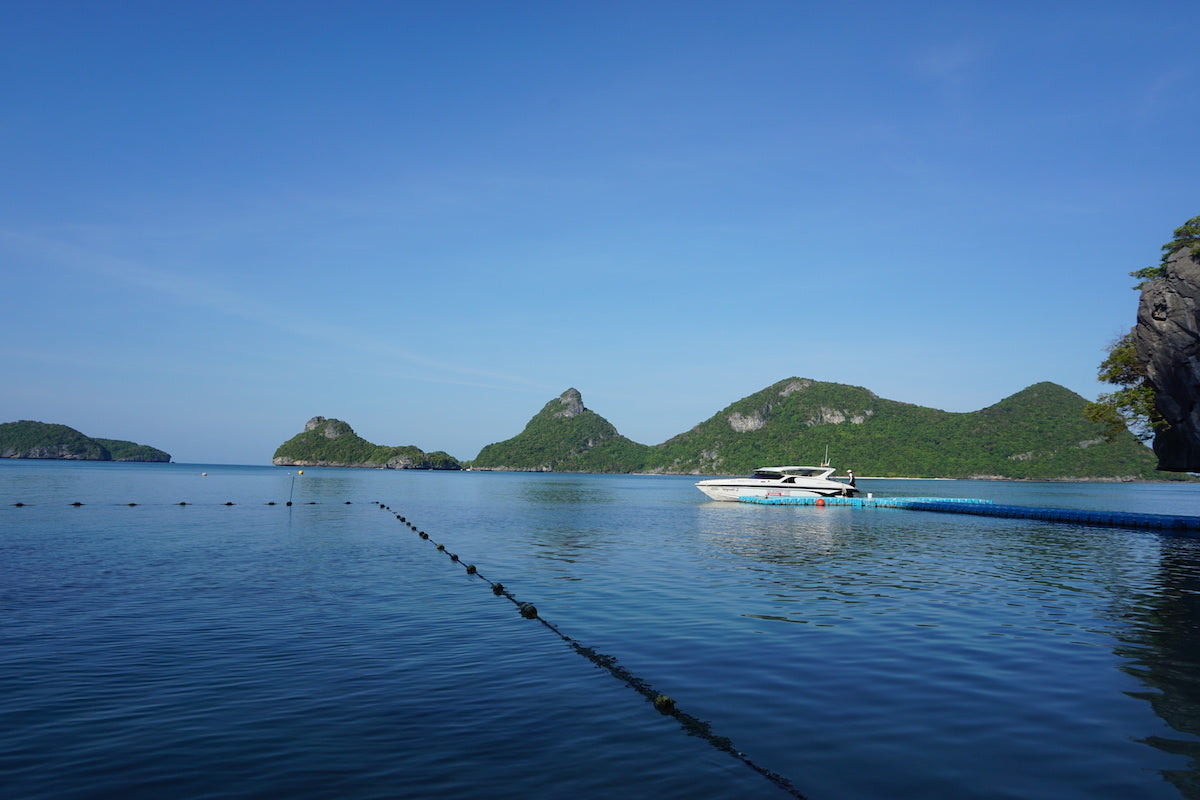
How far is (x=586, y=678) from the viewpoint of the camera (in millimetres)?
11359

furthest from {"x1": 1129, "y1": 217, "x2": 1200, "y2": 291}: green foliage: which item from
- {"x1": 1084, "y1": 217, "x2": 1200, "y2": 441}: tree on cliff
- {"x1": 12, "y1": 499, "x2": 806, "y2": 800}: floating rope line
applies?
{"x1": 12, "y1": 499, "x2": 806, "y2": 800}: floating rope line

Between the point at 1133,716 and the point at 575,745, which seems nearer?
the point at 575,745

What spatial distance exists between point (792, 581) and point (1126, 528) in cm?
3707

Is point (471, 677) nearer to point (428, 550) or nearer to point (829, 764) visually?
point (829, 764)

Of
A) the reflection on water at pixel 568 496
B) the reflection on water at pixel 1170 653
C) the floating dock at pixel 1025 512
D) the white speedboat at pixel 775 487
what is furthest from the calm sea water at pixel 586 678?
the white speedboat at pixel 775 487

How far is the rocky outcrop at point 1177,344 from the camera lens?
125 feet

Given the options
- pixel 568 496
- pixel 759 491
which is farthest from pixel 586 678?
pixel 568 496

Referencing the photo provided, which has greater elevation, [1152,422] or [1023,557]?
[1152,422]

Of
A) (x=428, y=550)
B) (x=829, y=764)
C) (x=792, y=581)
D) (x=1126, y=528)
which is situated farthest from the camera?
(x=1126, y=528)

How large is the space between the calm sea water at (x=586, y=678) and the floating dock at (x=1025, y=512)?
2447 cm

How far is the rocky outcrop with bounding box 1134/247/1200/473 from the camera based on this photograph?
3825cm

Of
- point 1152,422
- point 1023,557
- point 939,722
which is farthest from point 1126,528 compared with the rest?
point 939,722

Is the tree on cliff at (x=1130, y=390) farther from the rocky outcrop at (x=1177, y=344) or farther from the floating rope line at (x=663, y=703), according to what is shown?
the floating rope line at (x=663, y=703)

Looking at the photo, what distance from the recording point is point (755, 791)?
7.14 m
